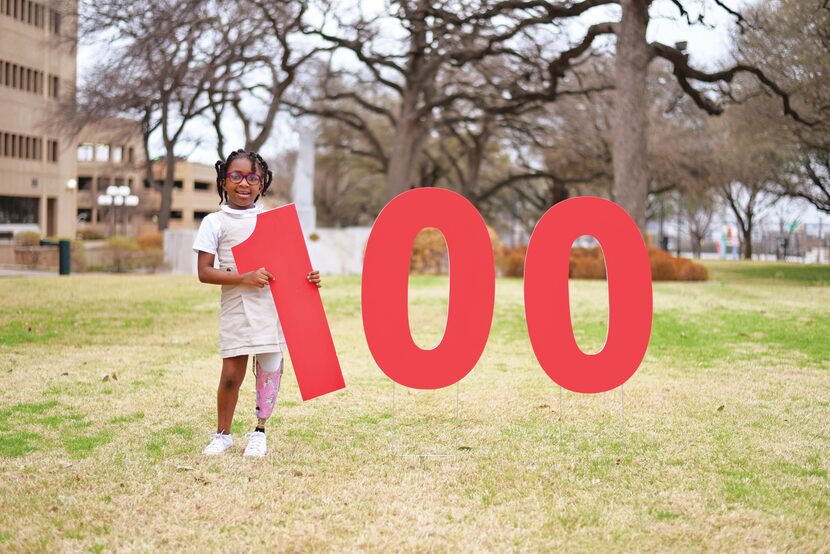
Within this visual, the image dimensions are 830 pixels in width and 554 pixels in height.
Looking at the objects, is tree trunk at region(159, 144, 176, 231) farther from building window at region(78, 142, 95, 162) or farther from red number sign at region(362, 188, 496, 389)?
building window at region(78, 142, 95, 162)

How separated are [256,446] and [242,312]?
78 centimetres

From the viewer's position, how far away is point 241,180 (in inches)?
211

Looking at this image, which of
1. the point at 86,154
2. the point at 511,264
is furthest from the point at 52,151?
the point at 511,264

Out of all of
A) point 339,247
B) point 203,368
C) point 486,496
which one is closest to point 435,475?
point 486,496

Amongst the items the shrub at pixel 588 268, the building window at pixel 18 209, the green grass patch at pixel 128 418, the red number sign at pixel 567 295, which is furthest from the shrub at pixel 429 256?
the building window at pixel 18 209

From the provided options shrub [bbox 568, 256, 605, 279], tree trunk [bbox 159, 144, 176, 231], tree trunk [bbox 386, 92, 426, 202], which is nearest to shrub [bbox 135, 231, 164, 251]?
tree trunk [bbox 159, 144, 176, 231]

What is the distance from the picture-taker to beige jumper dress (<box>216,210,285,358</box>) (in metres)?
5.26

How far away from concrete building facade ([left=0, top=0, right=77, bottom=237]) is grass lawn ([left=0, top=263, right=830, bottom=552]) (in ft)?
131

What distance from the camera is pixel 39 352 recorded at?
10.0 meters

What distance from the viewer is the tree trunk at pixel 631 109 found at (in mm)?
21156

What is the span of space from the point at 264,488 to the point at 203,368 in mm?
4579

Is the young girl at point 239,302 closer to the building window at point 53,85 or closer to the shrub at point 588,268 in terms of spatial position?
the shrub at point 588,268

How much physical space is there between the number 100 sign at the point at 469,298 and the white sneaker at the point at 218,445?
53 centimetres

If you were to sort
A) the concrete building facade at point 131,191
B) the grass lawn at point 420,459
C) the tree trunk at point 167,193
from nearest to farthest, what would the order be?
the grass lawn at point 420,459 → the tree trunk at point 167,193 → the concrete building facade at point 131,191
